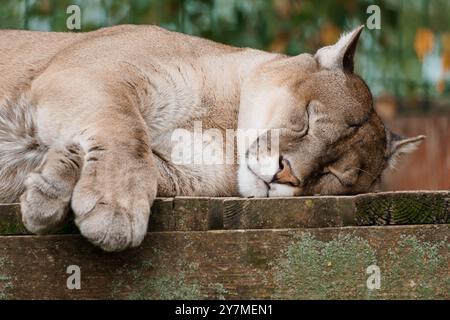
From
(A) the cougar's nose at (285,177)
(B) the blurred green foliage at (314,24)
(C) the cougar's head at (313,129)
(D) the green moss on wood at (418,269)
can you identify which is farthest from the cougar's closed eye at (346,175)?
(B) the blurred green foliage at (314,24)

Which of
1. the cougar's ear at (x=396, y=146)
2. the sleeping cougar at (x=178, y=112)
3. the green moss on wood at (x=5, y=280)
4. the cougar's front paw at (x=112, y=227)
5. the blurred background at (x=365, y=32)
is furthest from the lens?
the blurred background at (x=365, y=32)

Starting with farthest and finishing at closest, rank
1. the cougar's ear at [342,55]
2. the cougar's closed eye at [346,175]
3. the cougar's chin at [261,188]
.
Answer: the cougar's ear at [342,55] < the cougar's closed eye at [346,175] < the cougar's chin at [261,188]

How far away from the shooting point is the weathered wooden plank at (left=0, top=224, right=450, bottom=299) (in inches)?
123

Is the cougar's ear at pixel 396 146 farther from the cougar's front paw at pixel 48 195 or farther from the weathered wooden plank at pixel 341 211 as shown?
the cougar's front paw at pixel 48 195

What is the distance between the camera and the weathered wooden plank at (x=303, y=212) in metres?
3.21

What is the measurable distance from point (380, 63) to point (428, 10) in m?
0.69

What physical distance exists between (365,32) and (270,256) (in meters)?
5.52

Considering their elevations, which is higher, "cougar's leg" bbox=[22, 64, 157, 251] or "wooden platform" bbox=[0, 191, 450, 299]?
"cougar's leg" bbox=[22, 64, 157, 251]

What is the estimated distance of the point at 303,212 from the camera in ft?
10.6

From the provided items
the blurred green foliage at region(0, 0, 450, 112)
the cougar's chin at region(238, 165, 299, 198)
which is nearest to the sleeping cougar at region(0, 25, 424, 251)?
the cougar's chin at region(238, 165, 299, 198)

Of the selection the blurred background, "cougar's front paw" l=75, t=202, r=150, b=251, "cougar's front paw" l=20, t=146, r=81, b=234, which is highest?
the blurred background

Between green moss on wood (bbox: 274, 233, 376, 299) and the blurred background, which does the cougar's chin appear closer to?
green moss on wood (bbox: 274, 233, 376, 299)

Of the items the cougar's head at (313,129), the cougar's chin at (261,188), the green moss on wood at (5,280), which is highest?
the cougar's head at (313,129)

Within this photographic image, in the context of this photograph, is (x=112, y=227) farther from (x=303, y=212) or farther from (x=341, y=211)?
(x=341, y=211)
